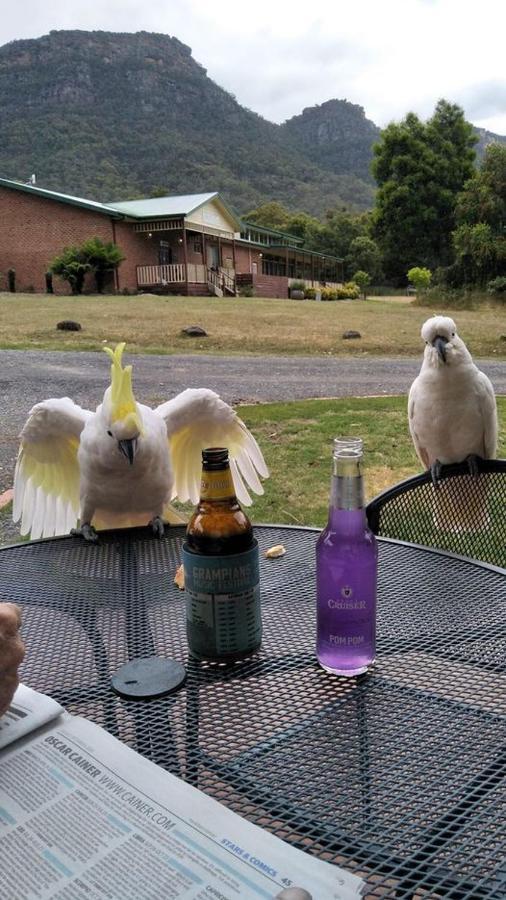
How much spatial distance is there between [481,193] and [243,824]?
799 inches

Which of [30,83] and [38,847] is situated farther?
[30,83]

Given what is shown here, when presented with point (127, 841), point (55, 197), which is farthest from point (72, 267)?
point (127, 841)

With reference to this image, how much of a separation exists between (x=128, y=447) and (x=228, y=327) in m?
9.92

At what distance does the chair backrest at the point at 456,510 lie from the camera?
1.75 meters

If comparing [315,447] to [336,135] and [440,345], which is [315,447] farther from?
[336,135]

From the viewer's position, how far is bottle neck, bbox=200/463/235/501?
839 mm

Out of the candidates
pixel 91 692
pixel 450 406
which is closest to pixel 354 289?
pixel 450 406

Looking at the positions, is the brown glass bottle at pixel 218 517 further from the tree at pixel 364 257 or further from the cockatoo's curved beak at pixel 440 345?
the tree at pixel 364 257

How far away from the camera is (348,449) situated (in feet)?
2.68

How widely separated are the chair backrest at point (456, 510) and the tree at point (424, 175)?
2694cm

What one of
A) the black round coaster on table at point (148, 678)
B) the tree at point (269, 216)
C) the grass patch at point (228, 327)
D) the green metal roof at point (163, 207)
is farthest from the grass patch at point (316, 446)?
the tree at point (269, 216)

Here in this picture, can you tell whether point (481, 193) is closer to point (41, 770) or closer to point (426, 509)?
point (426, 509)

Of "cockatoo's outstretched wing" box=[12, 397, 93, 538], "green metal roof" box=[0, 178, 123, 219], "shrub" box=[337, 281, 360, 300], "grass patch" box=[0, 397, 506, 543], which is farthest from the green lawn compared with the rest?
"shrub" box=[337, 281, 360, 300]

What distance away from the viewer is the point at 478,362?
8.31m
